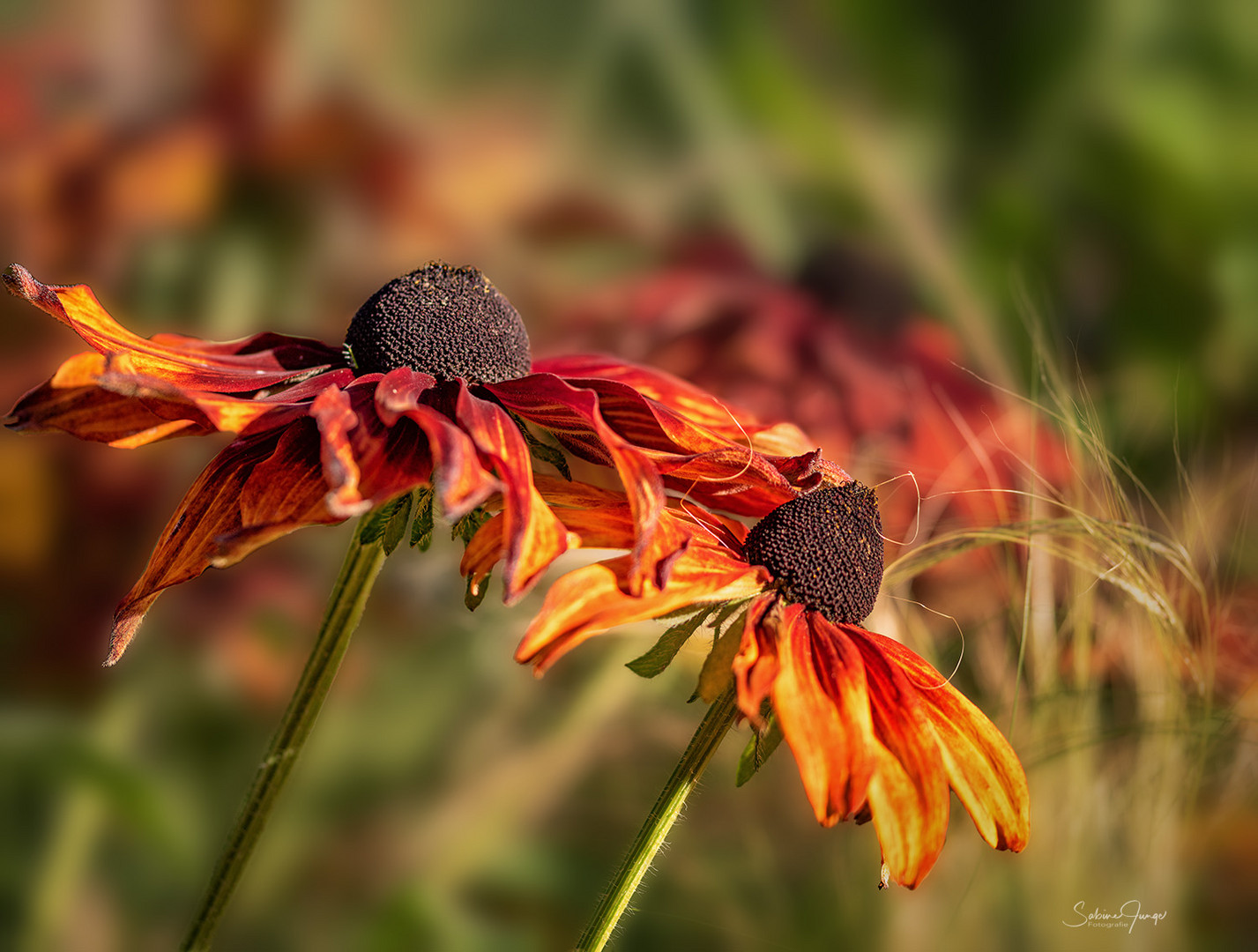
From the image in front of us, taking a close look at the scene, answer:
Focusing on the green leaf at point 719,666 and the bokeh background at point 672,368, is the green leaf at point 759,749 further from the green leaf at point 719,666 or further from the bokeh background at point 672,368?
the bokeh background at point 672,368

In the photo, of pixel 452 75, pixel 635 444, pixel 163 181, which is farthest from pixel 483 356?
pixel 452 75

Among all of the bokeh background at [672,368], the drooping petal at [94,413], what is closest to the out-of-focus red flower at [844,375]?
the bokeh background at [672,368]

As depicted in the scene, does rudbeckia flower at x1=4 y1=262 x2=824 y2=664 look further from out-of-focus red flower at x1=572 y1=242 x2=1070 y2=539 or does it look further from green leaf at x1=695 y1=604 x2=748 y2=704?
out-of-focus red flower at x1=572 y1=242 x2=1070 y2=539

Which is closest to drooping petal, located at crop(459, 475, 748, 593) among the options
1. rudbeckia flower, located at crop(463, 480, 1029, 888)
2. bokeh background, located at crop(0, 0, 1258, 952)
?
rudbeckia flower, located at crop(463, 480, 1029, 888)

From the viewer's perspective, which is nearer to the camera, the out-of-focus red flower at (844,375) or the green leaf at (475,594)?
the green leaf at (475,594)

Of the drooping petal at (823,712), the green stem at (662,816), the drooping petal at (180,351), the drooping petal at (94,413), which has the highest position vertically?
the drooping petal at (180,351)

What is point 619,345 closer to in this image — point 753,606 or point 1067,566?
point 1067,566

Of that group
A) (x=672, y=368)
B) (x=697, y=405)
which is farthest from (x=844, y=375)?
(x=697, y=405)

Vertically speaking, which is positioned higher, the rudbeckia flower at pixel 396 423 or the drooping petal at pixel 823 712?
the rudbeckia flower at pixel 396 423
